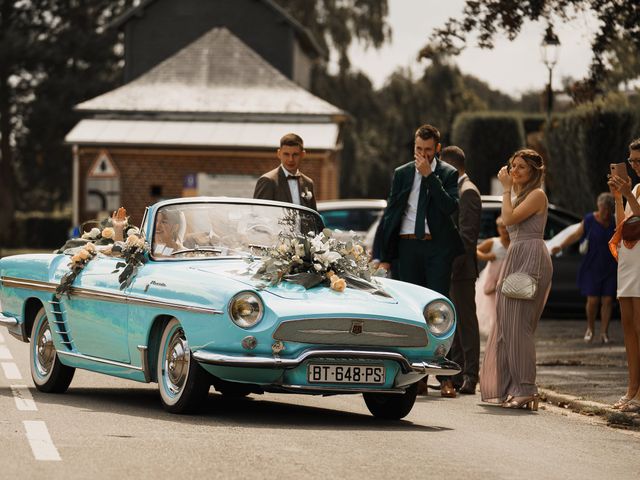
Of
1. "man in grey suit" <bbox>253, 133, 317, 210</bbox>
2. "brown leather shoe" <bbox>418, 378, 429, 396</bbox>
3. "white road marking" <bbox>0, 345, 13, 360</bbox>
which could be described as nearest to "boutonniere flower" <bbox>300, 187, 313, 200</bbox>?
"man in grey suit" <bbox>253, 133, 317, 210</bbox>

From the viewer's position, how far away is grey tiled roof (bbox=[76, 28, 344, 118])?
164 feet

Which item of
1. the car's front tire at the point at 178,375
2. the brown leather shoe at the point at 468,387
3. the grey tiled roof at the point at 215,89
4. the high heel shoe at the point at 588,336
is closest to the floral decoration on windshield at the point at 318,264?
the car's front tire at the point at 178,375

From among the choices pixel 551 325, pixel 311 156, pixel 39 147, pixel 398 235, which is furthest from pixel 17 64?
pixel 398 235

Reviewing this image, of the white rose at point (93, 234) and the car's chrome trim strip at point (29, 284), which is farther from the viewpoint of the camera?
the white rose at point (93, 234)

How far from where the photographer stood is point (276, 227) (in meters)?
11.0

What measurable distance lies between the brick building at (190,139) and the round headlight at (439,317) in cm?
3451

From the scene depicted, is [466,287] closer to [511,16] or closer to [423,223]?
[423,223]

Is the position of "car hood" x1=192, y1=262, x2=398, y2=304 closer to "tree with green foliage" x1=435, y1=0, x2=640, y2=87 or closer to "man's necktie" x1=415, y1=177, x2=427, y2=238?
"man's necktie" x1=415, y1=177, x2=427, y2=238

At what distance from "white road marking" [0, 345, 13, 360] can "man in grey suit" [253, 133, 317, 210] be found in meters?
3.42

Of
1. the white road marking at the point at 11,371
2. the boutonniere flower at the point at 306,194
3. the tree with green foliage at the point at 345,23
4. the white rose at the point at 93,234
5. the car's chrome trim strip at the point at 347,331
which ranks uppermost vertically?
the tree with green foliage at the point at 345,23

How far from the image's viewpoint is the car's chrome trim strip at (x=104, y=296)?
382 inches

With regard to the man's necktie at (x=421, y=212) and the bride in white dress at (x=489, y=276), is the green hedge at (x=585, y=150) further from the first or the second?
the man's necktie at (x=421, y=212)

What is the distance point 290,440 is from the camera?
8.88m

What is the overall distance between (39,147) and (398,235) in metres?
58.1
